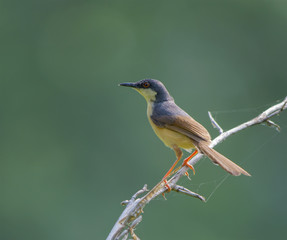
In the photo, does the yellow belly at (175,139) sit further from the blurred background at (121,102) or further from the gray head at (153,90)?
the blurred background at (121,102)

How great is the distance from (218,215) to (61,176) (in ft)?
15.1

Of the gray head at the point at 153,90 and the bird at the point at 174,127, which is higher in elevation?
the gray head at the point at 153,90

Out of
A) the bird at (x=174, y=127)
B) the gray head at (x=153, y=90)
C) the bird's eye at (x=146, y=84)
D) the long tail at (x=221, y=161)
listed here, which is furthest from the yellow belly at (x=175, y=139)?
the bird's eye at (x=146, y=84)

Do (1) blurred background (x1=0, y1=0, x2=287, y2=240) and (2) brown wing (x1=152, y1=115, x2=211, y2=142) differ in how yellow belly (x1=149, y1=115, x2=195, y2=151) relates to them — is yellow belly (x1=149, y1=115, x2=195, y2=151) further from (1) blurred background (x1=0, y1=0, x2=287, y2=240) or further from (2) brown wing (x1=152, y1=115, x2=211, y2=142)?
(1) blurred background (x1=0, y1=0, x2=287, y2=240)

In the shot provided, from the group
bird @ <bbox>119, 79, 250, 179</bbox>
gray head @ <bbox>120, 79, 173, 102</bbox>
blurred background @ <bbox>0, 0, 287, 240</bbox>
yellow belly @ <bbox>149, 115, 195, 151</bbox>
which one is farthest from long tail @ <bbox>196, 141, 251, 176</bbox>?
blurred background @ <bbox>0, 0, 287, 240</bbox>

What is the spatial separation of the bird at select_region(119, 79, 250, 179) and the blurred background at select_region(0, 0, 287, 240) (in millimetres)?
4111

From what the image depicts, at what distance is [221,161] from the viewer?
3.76m

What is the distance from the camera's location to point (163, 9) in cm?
1666

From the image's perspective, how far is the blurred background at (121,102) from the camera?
391 inches

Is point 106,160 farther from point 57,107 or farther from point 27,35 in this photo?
point 27,35

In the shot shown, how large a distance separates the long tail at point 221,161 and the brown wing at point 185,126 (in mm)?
114

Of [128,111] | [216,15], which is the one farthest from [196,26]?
[128,111]

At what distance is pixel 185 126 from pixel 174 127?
13cm

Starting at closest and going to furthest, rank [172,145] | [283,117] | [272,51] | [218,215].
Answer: [172,145], [218,215], [283,117], [272,51]
